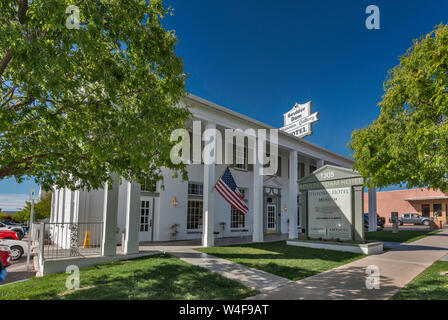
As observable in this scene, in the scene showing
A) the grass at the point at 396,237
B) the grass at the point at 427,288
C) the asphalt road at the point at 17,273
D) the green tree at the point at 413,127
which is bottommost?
the grass at the point at 396,237

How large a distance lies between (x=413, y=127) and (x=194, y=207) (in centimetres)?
1147

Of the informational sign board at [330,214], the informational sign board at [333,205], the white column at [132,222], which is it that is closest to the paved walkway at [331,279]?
the white column at [132,222]

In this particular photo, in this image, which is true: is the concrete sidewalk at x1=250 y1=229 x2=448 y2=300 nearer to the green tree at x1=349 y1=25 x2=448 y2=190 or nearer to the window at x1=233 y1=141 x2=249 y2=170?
the green tree at x1=349 y1=25 x2=448 y2=190

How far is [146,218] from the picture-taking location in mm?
13281

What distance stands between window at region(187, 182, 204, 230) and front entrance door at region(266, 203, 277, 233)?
5.68 meters

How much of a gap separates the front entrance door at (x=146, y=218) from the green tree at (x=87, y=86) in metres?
6.95

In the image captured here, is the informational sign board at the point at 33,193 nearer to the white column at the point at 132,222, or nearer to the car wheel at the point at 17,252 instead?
the car wheel at the point at 17,252

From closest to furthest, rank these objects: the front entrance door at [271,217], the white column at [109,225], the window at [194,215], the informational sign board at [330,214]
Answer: the white column at [109,225]
the informational sign board at [330,214]
the window at [194,215]
the front entrance door at [271,217]

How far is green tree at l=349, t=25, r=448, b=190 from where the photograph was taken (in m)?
5.22

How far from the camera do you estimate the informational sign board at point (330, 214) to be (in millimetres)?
11852

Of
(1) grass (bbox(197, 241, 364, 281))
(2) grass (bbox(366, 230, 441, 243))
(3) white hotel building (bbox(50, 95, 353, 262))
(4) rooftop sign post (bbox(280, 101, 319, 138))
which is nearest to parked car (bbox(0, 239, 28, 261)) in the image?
(3) white hotel building (bbox(50, 95, 353, 262))

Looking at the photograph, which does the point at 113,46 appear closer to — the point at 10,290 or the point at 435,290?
the point at 10,290
